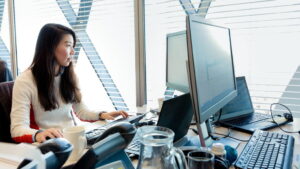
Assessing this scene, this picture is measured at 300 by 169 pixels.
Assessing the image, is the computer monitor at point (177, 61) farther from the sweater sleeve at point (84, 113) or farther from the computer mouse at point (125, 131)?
the computer mouse at point (125, 131)

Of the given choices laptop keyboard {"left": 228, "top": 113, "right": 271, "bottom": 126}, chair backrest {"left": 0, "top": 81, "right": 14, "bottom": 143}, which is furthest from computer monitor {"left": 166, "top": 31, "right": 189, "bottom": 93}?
chair backrest {"left": 0, "top": 81, "right": 14, "bottom": 143}

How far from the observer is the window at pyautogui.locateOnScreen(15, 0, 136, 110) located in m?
2.31

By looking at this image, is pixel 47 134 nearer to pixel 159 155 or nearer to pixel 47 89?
pixel 47 89

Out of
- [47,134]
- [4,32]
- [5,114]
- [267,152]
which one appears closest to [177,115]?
[267,152]

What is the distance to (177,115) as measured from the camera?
100 centimetres

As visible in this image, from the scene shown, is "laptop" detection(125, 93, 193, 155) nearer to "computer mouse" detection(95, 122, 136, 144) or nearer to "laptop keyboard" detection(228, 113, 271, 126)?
"computer mouse" detection(95, 122, 136, 144)

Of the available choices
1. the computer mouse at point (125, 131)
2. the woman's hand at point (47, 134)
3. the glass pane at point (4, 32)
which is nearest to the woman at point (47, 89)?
the woman's hand at point (47, 134)

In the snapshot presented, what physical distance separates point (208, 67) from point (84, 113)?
106 cm

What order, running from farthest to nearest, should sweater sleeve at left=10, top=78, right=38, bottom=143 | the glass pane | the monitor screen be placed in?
the glass pane
sweater sleeve at left=10, top=78, right=38, bottom=143
the monitor screen

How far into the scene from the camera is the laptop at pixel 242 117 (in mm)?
1358

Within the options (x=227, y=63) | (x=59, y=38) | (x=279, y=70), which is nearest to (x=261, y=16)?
(x=279, y=70)

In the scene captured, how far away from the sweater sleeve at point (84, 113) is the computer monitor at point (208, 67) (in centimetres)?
87

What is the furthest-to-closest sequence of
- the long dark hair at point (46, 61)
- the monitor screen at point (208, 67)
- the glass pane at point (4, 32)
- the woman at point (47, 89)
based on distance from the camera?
the glass pane at point (4, 32), the long dark hair at point (46, 61), the woman at point (47, 89), the monitor screen at point (208, 67)

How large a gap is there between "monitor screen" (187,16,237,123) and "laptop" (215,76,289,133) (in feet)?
0.63
